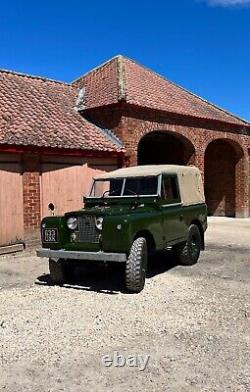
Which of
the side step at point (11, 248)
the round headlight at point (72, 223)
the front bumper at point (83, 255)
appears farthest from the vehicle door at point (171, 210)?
the side step at point (11, 248)

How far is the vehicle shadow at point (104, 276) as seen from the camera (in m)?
7.44

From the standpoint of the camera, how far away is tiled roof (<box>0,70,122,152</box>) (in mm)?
11875

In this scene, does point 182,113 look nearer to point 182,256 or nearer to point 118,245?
point 182,256

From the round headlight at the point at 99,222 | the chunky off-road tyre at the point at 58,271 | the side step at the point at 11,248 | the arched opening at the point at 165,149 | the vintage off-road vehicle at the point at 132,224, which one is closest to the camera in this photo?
the vintage off-road vehicle at the point at 132,224

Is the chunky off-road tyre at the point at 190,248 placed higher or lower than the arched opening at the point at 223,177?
lower

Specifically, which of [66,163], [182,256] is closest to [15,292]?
[182,256]

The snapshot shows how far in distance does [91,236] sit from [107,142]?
7.12m

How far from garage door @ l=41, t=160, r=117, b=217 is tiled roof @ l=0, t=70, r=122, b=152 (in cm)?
56

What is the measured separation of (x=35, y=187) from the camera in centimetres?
1159

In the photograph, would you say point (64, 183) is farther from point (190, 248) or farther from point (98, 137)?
point (190, 248)

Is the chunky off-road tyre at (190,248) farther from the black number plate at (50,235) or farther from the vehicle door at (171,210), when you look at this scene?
the black number plate at (50,235)

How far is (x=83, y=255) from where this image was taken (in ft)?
23.3

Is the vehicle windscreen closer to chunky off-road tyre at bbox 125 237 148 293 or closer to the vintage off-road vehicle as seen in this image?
the vintage off-road vehicle

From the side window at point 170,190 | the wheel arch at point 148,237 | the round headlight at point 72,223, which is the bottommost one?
the wheel arch at point 148,237
